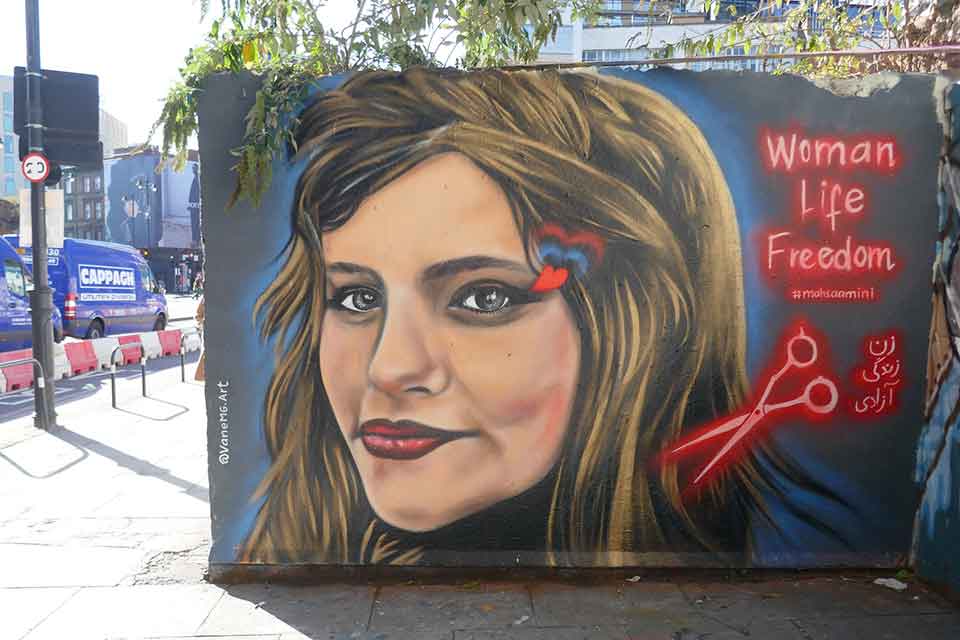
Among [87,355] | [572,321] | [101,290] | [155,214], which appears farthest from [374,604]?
[155,214]

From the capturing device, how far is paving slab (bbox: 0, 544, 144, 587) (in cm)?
Answer: 471

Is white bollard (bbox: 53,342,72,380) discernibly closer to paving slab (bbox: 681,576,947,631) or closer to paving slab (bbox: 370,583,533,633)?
paving slab (bbox: 370,583,533,633)

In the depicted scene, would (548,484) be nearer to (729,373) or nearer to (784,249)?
(729,373)

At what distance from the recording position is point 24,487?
6.82 meters

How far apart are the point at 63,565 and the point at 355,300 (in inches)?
108

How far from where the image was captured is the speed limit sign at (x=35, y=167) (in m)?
9.27

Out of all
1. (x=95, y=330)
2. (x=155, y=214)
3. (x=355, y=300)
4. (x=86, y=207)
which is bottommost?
(x=95, y=330)

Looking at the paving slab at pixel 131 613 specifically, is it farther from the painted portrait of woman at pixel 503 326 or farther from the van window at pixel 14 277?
the van window at pixel 14 277

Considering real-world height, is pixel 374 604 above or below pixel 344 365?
below

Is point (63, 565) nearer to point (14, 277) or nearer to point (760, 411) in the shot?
point (760, 411)

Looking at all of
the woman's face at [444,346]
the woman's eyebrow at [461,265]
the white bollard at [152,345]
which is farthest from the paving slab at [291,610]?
the white bollard at [152,345]

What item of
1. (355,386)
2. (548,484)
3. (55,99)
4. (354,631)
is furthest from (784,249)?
(55,99)

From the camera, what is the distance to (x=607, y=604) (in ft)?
14.1

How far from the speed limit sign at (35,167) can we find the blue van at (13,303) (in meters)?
5.58
